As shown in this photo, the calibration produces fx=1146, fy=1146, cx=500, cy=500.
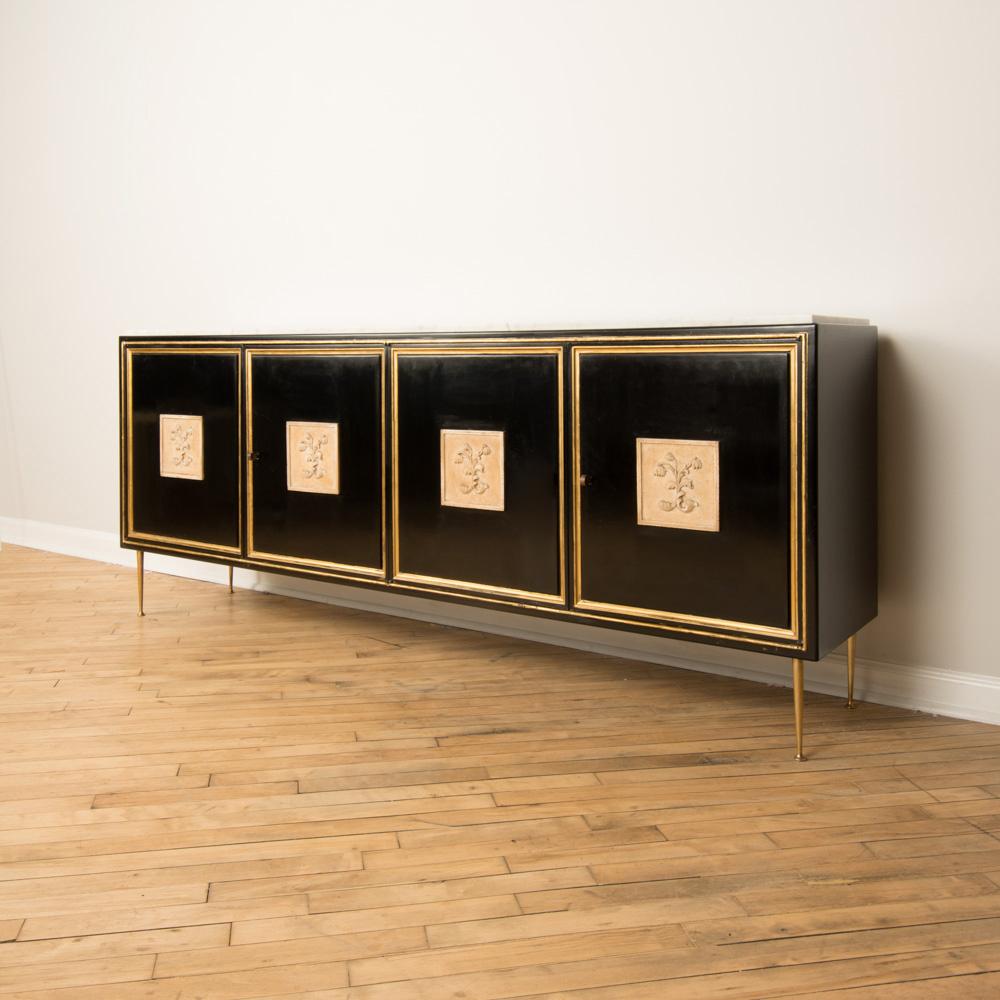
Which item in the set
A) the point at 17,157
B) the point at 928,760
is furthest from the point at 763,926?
the point at 17,157

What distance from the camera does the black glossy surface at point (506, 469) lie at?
275 cm

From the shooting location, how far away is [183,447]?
3508 millimetres

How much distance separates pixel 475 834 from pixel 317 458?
146cm

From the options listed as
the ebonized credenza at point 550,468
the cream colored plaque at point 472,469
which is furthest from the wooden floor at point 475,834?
the cream colored plaque at point 472,469

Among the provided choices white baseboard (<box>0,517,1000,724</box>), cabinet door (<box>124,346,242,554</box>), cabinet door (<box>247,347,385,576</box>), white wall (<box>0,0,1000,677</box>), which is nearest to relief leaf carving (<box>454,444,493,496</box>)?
cabinet door (<box>247,347,385,576</box>)

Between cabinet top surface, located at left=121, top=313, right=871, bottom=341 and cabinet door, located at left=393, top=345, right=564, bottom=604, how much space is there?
44 millimetres

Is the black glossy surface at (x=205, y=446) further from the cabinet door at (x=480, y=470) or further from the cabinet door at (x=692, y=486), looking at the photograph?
the cabinet door at (x=692, y=486)

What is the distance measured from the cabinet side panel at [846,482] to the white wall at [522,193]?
0.22 feet

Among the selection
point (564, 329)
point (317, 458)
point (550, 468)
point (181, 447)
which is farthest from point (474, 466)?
point (181, 447)

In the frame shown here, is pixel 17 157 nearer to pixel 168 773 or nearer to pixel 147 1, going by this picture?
pixel 147 1

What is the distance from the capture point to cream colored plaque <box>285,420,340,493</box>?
125 inches

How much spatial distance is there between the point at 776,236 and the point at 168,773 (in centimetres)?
187

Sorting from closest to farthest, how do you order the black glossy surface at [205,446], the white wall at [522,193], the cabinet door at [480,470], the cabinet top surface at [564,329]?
the cabinet top surface at [564,329] → the white wall at [522,193] → the cabinet door at [480,470] → the black glossy surface at [205,446]

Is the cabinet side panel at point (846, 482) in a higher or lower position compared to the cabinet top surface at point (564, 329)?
lower
